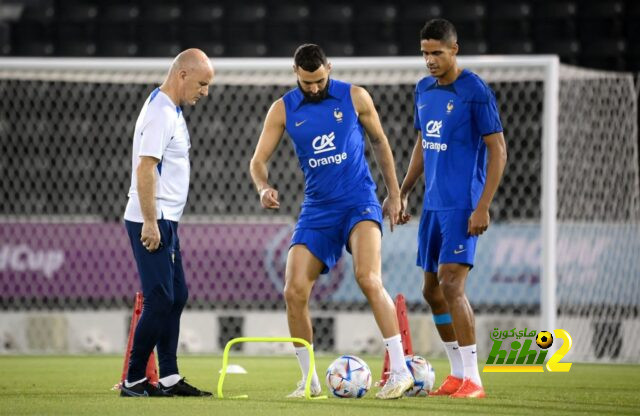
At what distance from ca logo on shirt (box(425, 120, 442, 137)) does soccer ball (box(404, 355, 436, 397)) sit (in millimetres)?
1162

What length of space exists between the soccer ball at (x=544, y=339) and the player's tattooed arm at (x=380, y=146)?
8.61 feet

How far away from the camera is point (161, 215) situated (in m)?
5.52

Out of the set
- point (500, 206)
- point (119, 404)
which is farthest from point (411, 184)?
point (500, 206)

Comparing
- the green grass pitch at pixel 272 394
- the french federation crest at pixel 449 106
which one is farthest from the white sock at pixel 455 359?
the french federation crest at pixel 449 106

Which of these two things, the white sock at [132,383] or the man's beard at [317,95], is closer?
the white sock at [132,383]

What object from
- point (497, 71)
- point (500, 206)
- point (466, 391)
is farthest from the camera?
point (500, 206)

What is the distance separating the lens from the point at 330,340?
1098 cm

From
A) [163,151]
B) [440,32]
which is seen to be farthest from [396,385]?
[440,32]

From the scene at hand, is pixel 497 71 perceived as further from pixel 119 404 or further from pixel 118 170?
pixel 119 404

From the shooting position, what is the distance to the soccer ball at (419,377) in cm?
564

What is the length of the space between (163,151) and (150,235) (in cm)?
46

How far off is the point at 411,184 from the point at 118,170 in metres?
7.21

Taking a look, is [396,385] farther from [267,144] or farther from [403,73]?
[403,73]

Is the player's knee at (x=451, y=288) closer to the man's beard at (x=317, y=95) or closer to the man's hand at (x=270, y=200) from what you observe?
the man's hand at (x=270, y=200)
